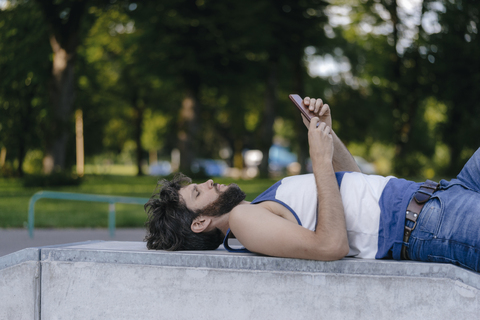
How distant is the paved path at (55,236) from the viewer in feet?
26.4

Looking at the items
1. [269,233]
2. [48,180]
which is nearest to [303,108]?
[269,233]

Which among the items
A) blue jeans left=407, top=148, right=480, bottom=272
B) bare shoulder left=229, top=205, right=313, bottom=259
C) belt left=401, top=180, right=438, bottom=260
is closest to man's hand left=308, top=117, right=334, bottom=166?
bare shoulder left=229, top=205, right=313, bottom=259

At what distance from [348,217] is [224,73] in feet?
63.0

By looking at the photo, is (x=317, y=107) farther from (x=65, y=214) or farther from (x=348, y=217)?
(x=65, y=214)

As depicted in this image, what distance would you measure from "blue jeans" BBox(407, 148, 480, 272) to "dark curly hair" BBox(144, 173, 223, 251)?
4.41 feet

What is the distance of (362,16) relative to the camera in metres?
28.0

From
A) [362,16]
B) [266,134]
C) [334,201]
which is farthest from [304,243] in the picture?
[362,16]

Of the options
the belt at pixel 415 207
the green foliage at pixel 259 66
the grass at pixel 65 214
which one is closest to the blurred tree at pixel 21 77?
the green foliage at pixel 259 66

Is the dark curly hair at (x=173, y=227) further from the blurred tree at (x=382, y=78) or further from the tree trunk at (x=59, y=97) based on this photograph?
the blurred tree at (x=382, y=78)

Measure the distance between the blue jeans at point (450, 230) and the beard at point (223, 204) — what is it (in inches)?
45.7

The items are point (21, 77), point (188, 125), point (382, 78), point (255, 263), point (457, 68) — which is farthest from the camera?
point (382, 78)

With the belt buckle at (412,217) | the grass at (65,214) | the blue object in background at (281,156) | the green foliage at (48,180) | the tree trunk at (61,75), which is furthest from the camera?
the blue object in background at (281,156)

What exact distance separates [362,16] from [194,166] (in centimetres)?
1284

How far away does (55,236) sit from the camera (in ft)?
29.0
